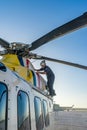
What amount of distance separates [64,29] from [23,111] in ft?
8.05

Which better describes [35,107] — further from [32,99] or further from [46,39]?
[46,39]

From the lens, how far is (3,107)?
12.2 feet

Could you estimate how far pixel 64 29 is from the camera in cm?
617

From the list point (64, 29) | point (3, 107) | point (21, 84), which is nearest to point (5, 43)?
point (64, 29)

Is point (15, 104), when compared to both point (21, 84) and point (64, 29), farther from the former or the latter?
point (64, 29)

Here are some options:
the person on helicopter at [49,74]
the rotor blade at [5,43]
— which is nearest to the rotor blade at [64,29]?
the rotor blade at [5,43]

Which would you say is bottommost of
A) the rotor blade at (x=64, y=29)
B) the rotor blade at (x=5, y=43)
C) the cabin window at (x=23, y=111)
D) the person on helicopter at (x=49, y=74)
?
the cabin window at (x=23, y=111)

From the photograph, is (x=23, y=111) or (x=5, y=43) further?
(x=5, y=43)

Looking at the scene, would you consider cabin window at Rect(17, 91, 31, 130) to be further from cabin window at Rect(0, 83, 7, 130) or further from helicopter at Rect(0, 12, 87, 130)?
cabin window at Rect(0, 83, 7, 130)

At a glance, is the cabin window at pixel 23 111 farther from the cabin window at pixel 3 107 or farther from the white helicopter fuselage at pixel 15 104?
the cabin window at pixel 3 107

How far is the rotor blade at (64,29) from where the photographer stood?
5614mm

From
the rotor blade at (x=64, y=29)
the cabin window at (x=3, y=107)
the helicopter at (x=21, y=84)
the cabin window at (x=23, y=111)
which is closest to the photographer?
the cabin window at (x=3, y=107)

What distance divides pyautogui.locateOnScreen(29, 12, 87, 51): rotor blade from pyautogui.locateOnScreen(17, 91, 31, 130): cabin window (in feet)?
6.60

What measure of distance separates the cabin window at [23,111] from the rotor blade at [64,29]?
6.60 feet
